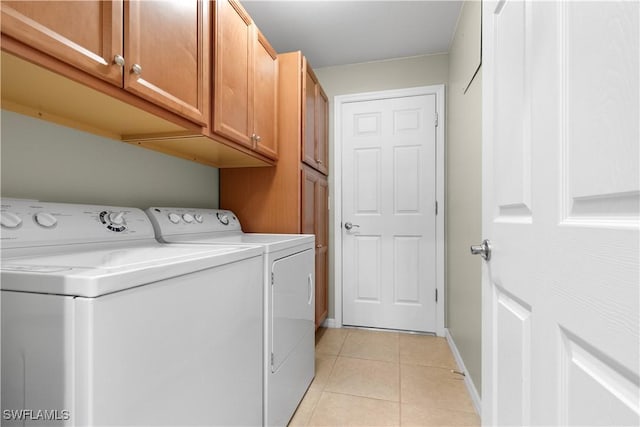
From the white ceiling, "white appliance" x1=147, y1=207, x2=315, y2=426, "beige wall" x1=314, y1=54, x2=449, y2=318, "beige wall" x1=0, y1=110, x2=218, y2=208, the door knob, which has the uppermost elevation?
the white ceiling

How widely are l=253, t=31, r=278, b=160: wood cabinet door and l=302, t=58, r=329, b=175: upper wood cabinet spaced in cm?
21

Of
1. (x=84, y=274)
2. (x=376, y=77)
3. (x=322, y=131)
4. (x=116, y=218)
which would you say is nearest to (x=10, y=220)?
(x=116, y=218)

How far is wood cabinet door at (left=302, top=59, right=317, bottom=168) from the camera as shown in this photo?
6.62 feet

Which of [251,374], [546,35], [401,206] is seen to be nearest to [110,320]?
[251,374]

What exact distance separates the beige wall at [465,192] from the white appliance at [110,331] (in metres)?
1.35

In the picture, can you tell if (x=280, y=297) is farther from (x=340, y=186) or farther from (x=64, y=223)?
(x=340, y=186)

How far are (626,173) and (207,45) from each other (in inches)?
55.5

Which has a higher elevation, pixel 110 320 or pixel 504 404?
pixel 110 320

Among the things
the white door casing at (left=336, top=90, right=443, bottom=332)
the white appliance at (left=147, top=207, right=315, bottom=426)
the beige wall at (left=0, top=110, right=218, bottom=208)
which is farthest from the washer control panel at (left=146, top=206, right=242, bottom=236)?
the white door casing at (left=336, top=90, right=443, bottom=332)

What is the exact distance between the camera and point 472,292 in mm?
1769

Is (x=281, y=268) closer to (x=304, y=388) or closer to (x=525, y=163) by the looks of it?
(x=304, y=388)

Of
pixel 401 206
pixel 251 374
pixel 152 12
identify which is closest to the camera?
pixel 152 12

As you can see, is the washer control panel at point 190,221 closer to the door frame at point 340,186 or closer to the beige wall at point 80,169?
the beige wall at point 80,169

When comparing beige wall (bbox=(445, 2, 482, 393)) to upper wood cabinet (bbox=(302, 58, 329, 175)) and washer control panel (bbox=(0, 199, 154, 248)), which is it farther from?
washer control panel (bbox=(0, 199, 154, 248))
